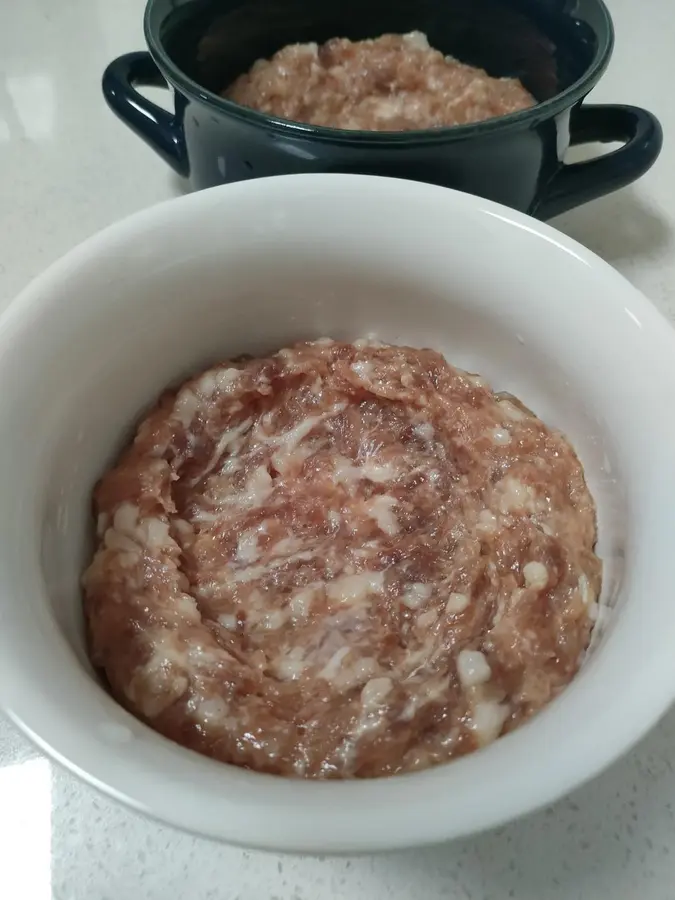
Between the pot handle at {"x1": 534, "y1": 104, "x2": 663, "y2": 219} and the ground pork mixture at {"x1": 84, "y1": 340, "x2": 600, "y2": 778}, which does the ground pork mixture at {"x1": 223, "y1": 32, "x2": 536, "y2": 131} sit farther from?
the ground pork mixture at {"x1": 84, "y1": 340, "x2": 600, "y2": 778}

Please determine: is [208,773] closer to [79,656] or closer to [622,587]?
[79,656]

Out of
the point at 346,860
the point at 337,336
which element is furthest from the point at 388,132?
the point at 346,860

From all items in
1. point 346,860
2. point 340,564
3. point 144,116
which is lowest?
point 346,860

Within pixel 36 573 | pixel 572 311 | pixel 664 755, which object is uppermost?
pixel 572 311

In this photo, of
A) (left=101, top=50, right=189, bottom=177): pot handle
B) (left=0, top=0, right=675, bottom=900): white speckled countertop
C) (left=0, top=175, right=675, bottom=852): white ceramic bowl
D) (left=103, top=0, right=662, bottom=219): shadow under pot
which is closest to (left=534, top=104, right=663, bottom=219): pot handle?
(left=103, top=0, right=662, bottom=219): shadow under pot

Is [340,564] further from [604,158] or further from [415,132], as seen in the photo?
[604,158]

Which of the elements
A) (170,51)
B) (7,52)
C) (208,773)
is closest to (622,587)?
(208,773)

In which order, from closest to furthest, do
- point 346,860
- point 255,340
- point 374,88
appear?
point 346,860 → point 255,340 → point 374,88

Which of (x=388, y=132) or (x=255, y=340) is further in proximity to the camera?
(x=255, y=340)
